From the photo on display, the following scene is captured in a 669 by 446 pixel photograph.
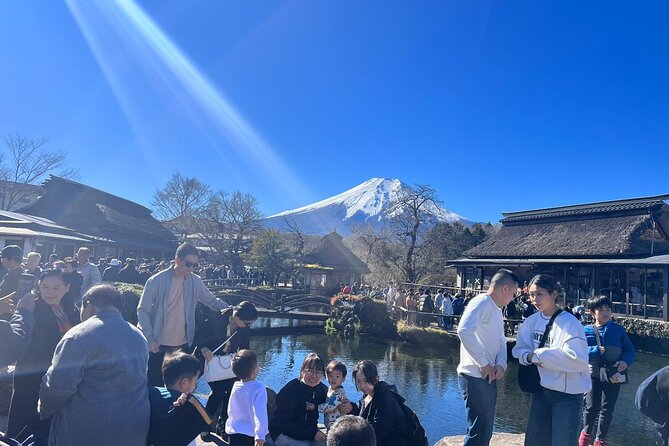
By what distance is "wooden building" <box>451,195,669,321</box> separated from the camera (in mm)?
17625

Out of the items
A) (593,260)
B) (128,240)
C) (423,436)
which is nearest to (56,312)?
(423,436)

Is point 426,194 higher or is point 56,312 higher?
point 426,194

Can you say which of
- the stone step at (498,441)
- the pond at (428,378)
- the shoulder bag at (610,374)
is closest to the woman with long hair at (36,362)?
the stone step at (498,441)

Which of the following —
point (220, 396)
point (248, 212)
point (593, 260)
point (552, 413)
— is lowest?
point (220, 396)

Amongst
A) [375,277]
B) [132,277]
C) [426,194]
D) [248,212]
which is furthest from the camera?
[375,277]

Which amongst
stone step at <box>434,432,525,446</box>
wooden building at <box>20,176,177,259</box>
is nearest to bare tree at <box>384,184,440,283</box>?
wooden building at <box>20,176,177,259</box>

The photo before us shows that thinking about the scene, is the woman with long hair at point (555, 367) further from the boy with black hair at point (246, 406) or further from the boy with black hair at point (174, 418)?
the boy with black hair at point (174, 418)

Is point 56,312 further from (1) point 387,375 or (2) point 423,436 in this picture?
(1) point 387,375

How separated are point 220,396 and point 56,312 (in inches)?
62.5

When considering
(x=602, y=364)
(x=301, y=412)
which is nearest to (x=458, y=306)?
(x=602, y=364)

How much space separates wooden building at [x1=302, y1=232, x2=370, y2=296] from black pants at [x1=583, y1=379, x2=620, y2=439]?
57.1ft

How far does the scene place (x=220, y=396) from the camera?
389 centimetres

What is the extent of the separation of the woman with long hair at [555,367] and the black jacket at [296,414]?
5.35 feet

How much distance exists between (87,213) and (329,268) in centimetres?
1713
